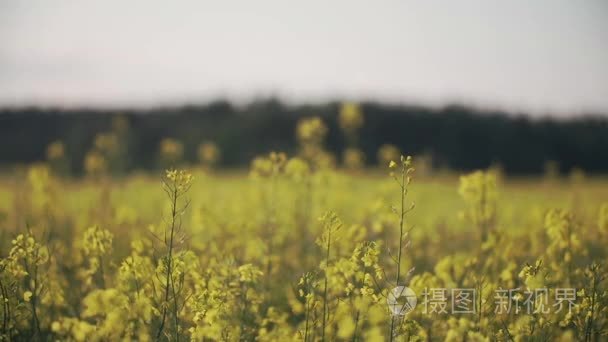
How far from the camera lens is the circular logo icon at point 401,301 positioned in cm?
382

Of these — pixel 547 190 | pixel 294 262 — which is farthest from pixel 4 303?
pixel 547 190

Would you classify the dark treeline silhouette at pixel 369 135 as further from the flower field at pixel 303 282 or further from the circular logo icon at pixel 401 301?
the circular logo icon at pixel 401 301

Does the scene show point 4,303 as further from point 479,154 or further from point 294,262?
point 479,154

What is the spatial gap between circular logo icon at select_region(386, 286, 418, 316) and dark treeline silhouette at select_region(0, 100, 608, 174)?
32.0 metres

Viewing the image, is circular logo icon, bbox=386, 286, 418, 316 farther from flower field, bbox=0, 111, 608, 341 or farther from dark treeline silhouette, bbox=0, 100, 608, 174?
dark treeline silhouette, bbox=0, 100, 608, 174

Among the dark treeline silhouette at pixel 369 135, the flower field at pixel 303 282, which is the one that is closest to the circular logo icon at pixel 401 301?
the flower field at pixel 303 282

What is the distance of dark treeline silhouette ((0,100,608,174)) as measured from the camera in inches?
1423

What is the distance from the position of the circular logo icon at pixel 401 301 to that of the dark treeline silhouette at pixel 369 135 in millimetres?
32021

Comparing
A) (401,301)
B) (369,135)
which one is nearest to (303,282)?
(401,301)

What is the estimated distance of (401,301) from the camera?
4.57 m

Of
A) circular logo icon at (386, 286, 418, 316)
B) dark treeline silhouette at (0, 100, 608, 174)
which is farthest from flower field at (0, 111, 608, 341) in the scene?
dark treeline silhouette at (0, 100, 608, 174)

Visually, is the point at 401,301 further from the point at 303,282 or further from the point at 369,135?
the point at 369,135

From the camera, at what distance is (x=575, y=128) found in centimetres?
3556

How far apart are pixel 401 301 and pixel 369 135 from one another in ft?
118
